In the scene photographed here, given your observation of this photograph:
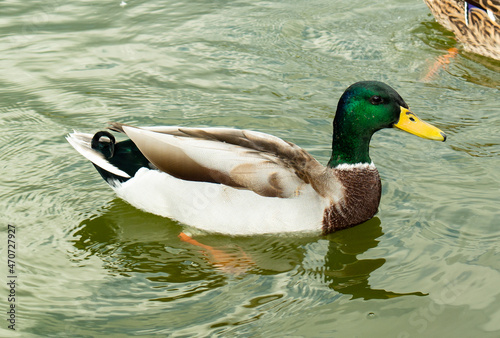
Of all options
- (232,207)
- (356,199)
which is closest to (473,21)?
(356,199)

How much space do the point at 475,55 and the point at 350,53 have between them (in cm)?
156

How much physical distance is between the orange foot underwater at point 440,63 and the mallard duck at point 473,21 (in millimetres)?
192

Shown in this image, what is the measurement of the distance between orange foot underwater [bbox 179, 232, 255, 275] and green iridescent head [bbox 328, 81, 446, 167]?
119cm

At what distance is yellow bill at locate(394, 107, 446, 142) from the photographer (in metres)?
5.90

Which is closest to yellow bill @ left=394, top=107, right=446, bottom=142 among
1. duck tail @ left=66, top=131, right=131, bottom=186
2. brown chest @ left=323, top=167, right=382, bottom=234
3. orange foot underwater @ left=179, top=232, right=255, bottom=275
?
brown chest @ left=323, top=167, right=382, bottom=234

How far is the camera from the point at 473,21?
9.16 meters

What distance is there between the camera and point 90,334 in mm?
4820

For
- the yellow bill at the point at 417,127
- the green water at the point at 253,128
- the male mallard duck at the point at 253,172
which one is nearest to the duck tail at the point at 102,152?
the male mallard duck at the point at 253,172

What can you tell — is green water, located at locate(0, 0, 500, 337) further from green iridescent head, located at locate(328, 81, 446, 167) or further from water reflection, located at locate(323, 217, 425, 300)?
green iridescent head, located at locate(328, 81, 446, 167)

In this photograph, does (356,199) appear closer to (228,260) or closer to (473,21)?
(228,260)

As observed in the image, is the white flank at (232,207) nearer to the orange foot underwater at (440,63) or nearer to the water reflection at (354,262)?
the water reflection at (354,262)

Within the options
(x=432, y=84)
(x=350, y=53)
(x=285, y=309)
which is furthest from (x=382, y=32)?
(x=285, y=309)

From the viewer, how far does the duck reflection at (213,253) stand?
5.45m

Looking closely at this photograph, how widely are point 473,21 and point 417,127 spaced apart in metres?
3.77
